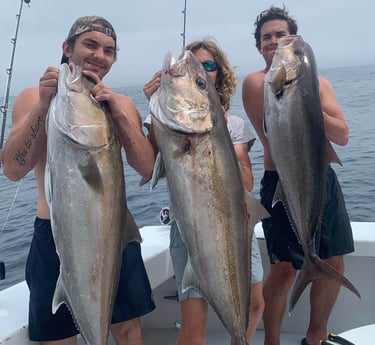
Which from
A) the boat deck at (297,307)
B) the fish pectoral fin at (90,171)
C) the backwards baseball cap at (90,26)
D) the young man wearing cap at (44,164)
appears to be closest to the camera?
Answer: the fish pectoral fin at (90,171)

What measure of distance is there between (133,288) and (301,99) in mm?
1258

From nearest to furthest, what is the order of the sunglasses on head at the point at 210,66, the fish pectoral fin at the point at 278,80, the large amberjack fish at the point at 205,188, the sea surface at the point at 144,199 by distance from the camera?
the large amberjack fish at the point at 205,188, the fish pectoral fin at the point at 278,80, the sunglasses on head at the point at 210,66, the sea surface at the point at 144,199

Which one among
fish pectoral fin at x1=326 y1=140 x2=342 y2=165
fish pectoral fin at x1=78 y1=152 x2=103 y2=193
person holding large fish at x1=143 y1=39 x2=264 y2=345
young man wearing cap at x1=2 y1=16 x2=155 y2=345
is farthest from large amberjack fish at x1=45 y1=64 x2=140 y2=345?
fish pectoral fin at x1=326 y1=140 x2=342 y2=165

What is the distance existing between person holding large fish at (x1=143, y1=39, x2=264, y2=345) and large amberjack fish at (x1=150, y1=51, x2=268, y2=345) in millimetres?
376

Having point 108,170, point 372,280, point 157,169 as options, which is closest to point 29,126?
point 108,170

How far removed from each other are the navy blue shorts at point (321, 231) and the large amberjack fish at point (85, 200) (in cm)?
137

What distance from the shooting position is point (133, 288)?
2527 mm

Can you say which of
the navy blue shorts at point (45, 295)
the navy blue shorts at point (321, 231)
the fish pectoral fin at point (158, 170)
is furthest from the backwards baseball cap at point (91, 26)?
the navy blue shorts at point (321, 231)

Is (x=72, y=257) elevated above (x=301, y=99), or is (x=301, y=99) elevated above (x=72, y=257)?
(x=301, y=99)

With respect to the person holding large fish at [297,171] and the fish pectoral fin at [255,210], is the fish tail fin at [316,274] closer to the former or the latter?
the person holding large fish at [297,171]

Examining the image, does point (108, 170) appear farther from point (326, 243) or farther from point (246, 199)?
point (326, 243)

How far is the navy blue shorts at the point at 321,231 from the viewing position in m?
3.12

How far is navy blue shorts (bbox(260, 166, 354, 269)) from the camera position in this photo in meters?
3.12

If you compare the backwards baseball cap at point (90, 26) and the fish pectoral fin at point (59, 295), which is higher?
the backwards baseball cap at point (90, 26)
